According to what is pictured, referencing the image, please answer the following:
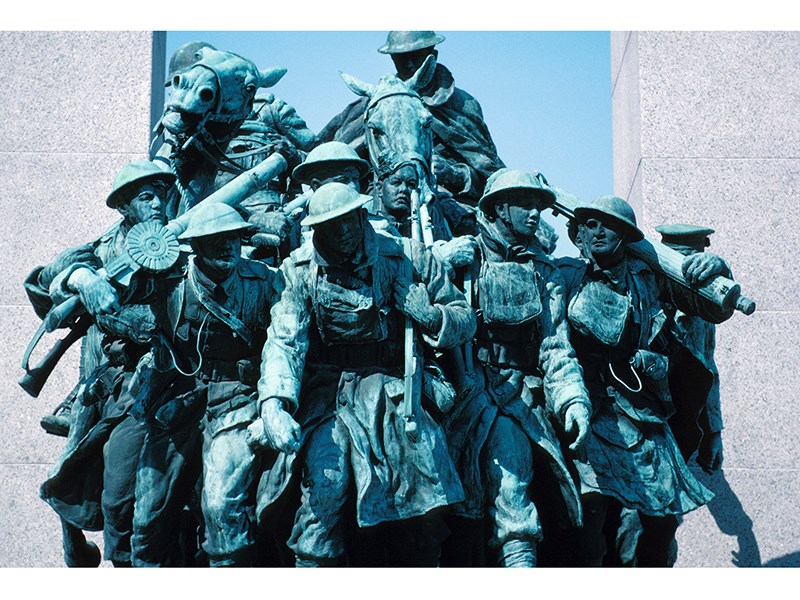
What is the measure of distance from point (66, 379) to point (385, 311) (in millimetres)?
3901

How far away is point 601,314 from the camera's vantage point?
10.4 metres

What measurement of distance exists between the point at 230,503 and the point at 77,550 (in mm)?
1827

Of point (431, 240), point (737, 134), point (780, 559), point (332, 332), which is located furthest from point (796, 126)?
point (332, 332)

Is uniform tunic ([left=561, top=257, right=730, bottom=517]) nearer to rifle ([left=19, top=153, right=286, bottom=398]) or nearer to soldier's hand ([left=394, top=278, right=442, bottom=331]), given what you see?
soldier's hand ([left=394, top=278, right=442, bottom=331])

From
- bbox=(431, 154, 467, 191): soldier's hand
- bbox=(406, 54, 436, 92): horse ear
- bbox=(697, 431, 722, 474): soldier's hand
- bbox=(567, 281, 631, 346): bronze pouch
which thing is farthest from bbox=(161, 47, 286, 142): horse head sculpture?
bbox=(697, 431, 722, 474): soldier's hand

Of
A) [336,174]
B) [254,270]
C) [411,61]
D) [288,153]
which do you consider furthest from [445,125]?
[254,270]

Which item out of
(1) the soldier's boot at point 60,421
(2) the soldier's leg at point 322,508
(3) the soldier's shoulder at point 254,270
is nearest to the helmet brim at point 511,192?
(3) the soldier's shoulder at point 254,270

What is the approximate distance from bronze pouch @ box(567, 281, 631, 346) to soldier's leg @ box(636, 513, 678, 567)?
1.08m

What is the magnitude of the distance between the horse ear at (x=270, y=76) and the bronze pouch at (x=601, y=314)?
242 centimetres

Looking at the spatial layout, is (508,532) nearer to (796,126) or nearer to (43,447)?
(43,447)

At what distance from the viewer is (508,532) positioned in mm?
9789

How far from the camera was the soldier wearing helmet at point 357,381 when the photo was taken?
31.2 ft

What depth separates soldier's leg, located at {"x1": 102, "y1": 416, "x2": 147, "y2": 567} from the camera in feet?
33.3

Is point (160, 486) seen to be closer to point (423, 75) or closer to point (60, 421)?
point (60, 421)
